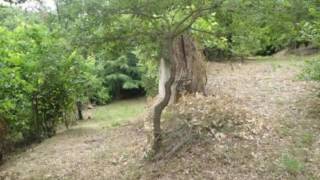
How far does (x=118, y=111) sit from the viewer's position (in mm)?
15023

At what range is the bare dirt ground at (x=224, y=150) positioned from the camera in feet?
19.7

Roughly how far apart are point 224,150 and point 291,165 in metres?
0.90

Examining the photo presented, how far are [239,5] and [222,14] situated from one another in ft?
1.09

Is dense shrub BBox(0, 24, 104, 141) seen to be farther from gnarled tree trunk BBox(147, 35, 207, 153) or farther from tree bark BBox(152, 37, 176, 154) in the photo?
tree bark BBox(152, 37, 176, 154)

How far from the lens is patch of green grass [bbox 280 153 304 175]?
582 cm

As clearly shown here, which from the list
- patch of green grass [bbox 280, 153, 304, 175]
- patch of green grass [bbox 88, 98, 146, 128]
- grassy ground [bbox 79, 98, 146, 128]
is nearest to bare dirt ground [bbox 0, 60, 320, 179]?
patch of green grass [bbox 280, 153, 304, 175]

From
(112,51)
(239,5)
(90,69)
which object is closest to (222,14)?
(239,5)

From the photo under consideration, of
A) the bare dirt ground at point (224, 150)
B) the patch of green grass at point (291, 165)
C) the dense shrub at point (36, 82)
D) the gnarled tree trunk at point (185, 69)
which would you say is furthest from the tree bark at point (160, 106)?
the dense shrub at point (36, 82)

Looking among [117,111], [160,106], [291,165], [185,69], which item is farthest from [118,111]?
[291,165]

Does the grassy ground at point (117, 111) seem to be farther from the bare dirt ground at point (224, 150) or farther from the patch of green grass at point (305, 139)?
the patch of green grass at point (305, 139)

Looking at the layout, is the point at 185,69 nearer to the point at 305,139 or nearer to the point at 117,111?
the point at 305,139

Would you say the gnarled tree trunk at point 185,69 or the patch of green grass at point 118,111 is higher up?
the gnarled tree trunk at point 185,69

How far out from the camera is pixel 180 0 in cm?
507

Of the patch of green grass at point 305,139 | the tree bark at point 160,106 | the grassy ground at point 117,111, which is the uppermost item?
the tree bark at point 160,106
